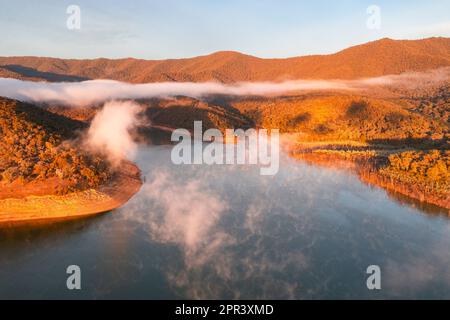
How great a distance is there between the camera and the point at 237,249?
44.6 meters

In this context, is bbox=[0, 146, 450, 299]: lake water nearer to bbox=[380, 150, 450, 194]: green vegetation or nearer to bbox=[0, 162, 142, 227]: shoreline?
bbox=[0, 162, 142, 227]: shoreline

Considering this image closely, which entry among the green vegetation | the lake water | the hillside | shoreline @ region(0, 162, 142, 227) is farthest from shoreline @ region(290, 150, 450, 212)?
the hillside

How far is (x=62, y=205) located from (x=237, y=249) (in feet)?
91.5

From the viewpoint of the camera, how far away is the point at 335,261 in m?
42.5

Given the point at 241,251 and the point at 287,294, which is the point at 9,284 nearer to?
the point at 241,251

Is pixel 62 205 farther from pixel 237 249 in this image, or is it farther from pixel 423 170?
pixel 423 170

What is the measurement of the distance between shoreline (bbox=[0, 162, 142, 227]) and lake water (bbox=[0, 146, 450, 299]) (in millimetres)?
2390

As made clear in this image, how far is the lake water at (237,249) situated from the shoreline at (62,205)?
2390 mm

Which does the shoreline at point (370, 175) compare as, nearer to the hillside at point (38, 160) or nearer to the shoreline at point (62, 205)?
the shoreline at point (62, 205)

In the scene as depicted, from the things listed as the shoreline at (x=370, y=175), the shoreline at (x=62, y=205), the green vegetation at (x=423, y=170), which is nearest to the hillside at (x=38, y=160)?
the shoreline at (x=62, y=205)

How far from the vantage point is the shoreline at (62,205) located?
53.2 meters

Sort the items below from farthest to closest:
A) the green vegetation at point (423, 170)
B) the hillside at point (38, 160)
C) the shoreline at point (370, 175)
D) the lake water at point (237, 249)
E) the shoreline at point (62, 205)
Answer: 1. the green vegetation at point (423, 170)
2. the shoreline at point (370, 175)
3. the hillside at point (38, 160)
4. the shoreline at point (62, 205)
5. the lake water at point (237, 249)

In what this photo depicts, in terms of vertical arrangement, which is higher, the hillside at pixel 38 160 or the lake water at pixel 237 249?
the hillside at pixel 38 160

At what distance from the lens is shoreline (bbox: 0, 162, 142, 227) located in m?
53.2
